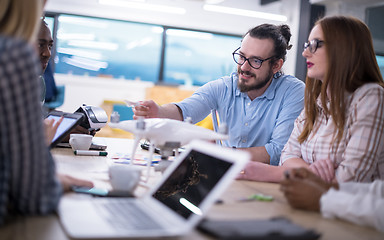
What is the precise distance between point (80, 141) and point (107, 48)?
723 centimetres

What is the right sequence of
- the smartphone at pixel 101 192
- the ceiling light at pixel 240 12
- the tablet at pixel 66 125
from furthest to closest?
the ceiling light at pixel 240 12 → the tablet at pixel 66 125 → the smartphone at pixel 101 192

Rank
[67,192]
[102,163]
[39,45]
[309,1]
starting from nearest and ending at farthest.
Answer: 1. [67,192]
2. [102,163]
3. [39,45]
4. [309,1]

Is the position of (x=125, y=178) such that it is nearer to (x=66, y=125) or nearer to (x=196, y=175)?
(x=196, y=175)

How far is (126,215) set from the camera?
3.08 feet

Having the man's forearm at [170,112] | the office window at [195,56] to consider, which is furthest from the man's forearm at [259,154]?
the office window at [195,56]

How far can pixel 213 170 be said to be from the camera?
4.29ft

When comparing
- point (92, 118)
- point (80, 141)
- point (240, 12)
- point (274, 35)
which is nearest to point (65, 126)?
point (80, 141)

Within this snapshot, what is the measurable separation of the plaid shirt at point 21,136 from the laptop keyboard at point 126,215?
14cm

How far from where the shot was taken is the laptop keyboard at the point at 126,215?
0.87 m

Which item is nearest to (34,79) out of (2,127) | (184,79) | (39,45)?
(2,127)

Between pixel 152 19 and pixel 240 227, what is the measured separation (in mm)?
8180

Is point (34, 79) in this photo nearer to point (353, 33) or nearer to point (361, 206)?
point (361, 206)

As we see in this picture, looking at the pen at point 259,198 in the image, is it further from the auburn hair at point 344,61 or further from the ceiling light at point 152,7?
the ceiling light at point 152,7

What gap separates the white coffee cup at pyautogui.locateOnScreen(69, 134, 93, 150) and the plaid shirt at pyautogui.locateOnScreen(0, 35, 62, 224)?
1173mm
